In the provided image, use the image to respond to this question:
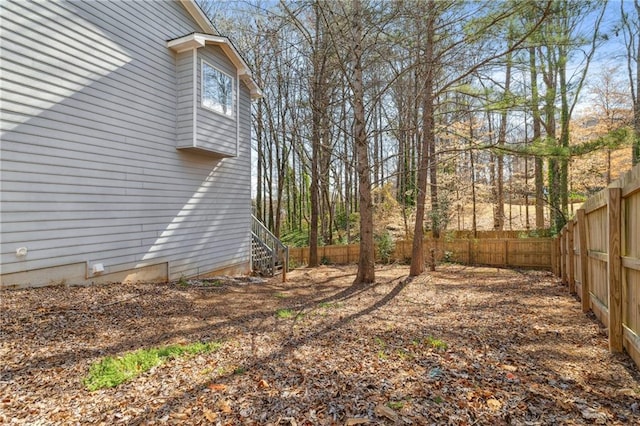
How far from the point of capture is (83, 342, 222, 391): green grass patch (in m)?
2.61

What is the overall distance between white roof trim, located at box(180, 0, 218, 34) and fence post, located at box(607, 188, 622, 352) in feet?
27.9

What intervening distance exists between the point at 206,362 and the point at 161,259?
449 cm

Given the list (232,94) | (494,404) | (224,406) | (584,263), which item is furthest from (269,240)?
(494,404)

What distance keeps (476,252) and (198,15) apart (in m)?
10.9

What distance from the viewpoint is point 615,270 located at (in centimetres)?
298

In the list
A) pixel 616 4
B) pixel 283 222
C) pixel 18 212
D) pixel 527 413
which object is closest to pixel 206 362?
pixel 527 413

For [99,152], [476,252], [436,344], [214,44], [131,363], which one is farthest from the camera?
[476,252]

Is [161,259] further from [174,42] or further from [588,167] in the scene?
[588,167]

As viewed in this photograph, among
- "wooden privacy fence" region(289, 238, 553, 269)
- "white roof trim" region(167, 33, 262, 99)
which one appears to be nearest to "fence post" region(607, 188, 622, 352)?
"white roof trim" region(167, 33, 262, 99)

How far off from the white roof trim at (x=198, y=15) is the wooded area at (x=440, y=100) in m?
1.29

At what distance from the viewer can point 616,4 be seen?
12.1 m

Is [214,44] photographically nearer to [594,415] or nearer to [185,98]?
[185,98]

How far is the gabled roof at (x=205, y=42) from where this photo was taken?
7.06m

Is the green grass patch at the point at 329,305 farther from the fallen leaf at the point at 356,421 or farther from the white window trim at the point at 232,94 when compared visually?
the white window trim at the point at 232,94
